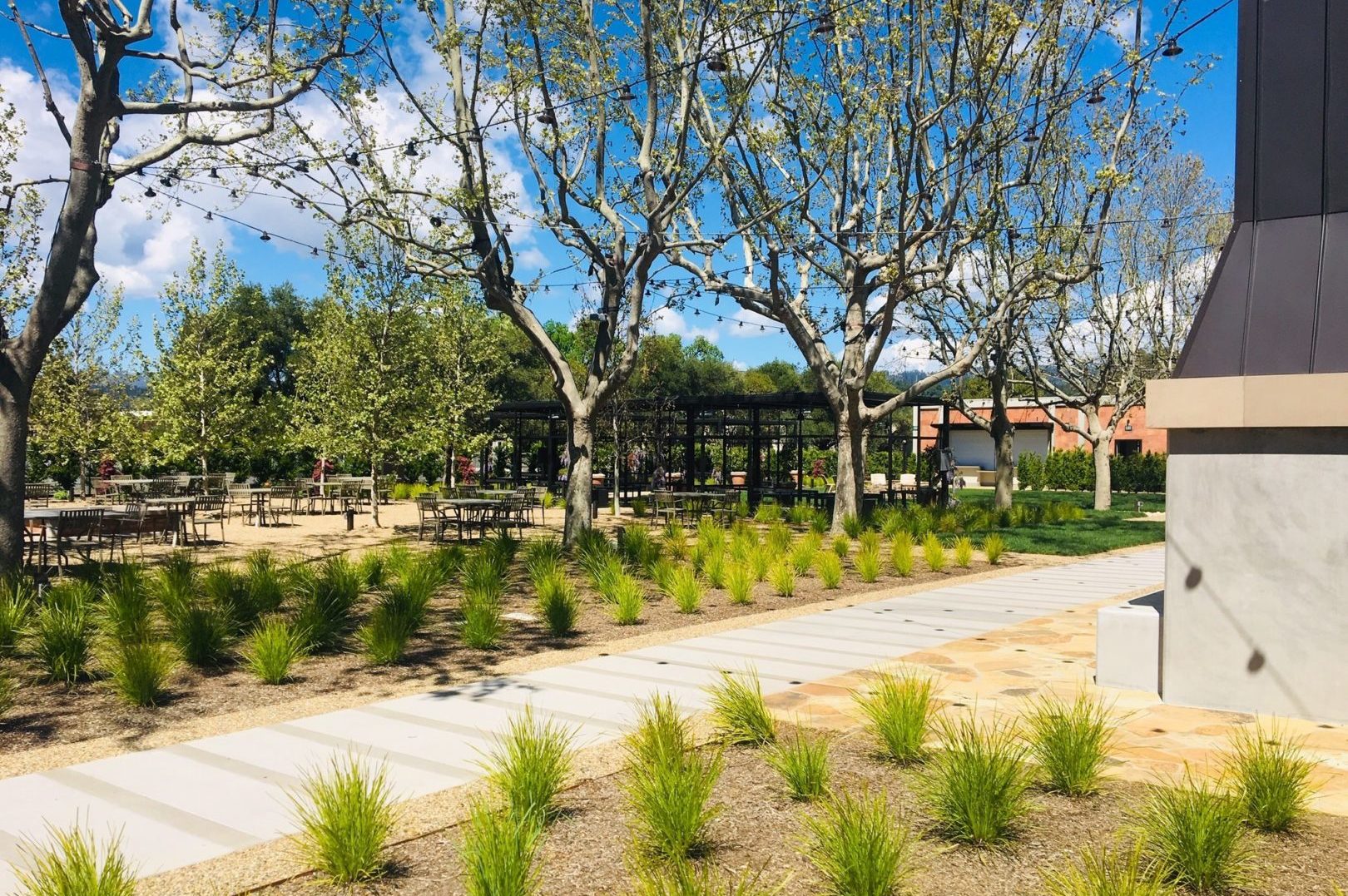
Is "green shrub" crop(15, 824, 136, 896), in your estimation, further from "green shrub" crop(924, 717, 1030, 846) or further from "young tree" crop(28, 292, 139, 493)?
"young tree" crop(28, 292, 139, 493)

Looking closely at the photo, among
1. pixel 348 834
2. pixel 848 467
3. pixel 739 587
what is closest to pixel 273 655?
pixel 348 834

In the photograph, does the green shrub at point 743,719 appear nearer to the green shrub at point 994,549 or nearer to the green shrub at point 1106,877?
the green shrub at point 1106,877

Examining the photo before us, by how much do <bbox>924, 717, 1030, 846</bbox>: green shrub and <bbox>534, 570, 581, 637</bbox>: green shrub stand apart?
484cm

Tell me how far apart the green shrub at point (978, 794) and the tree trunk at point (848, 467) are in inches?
567

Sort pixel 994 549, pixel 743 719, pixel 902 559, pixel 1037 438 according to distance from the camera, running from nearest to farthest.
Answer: pixel 743 719 < pixel 902 559 < pixel 994 549 < pixel 1037 438

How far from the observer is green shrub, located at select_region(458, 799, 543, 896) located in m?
3.22

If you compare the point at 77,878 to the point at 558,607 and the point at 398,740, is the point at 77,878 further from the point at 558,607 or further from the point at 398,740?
the point at 558,607

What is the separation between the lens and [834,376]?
19.2 m

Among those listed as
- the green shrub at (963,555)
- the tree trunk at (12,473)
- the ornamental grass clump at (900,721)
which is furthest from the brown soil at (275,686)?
the green shrub at (963,555)

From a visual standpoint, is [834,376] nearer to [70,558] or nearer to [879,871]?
[70,558]

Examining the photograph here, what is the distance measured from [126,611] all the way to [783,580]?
6618 mm

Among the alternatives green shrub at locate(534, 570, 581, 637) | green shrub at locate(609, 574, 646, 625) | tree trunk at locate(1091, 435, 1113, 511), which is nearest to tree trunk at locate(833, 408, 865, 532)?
green shrub at locate(609, 574, 646, 625)

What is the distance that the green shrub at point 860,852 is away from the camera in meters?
3.40

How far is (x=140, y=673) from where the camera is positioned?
6.30m
